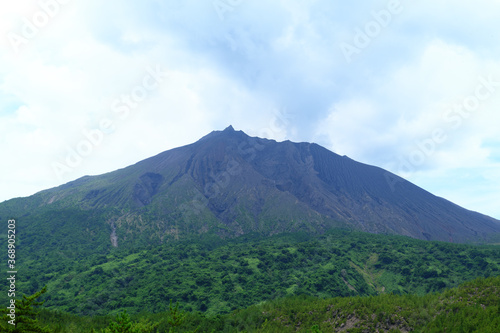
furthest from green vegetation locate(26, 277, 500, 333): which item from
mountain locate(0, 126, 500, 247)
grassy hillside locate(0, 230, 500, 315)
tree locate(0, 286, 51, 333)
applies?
mountain locate(0, 126, 500, 247)

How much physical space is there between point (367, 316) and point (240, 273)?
1895 inches

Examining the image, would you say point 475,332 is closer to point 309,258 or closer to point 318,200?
point 309,258

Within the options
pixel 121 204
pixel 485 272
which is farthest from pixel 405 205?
pixel 121 204

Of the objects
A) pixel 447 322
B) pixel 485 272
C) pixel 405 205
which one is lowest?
pixel 485 272

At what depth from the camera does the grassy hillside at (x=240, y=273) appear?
73062mm

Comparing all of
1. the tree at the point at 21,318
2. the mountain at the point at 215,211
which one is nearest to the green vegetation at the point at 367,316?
the tree at the point at 21,318

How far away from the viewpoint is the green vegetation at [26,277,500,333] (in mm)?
38947

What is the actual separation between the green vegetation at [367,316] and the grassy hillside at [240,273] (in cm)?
1789

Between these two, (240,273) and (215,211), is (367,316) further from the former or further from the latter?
(215,211)

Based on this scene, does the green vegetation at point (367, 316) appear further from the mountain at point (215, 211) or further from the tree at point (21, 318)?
the mountain at point (215, 211)

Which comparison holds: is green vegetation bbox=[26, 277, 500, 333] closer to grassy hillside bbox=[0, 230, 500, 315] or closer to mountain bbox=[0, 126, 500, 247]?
grassy hillside bbox=[0, 230, 500, 315]

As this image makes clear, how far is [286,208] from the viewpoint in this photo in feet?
552

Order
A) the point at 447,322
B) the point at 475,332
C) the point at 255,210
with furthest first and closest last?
the point at 255,210
the point at 447,322
the point at 475,332

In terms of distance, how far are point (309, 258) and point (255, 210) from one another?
74679mm
